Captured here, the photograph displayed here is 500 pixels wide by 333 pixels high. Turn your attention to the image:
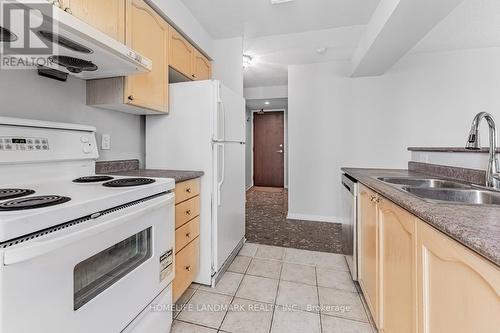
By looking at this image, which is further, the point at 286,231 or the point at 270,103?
the point at 270,103

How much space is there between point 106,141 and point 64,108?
0.33 m

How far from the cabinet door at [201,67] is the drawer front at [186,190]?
121 cm

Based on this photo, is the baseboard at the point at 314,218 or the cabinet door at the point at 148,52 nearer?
the cabinet door at the point at 148,52

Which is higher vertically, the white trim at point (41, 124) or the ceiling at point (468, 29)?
the ceiling at point (468, 29)

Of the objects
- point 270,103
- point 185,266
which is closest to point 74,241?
point 185,266

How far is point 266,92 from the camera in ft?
15.5

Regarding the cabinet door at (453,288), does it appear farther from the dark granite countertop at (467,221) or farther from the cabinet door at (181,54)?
the cabinet door at (181,54)

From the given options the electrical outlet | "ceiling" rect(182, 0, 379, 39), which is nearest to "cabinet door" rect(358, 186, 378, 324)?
"ceiling" rect(182, 0, 379, 39)

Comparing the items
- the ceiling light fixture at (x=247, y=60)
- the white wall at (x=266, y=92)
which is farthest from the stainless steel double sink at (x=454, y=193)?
the white wall at (x=266, y=92)

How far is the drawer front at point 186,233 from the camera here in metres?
1.46

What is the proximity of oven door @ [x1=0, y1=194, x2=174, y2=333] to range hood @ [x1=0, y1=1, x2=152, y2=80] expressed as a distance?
0.71 m

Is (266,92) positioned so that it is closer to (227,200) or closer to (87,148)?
(227,200)

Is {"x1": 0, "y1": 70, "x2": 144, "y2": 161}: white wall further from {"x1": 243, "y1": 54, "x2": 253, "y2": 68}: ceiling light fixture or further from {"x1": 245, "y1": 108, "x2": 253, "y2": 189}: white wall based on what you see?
{"x1": 245, "y1": 108, "x2": 253, "y2": 189}: white wall

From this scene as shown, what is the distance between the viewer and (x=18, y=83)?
1138 mm
